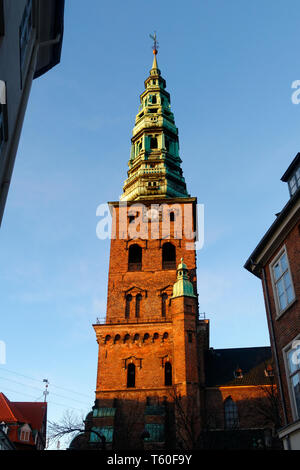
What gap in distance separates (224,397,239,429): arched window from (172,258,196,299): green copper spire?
7.81 m

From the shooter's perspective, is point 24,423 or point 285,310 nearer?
point 285,310

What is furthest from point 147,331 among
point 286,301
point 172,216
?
point 286,301

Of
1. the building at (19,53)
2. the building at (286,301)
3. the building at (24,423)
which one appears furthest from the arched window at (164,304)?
the building at (19,53)

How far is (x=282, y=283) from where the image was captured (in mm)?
13672

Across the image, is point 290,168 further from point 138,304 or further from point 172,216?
point 172,216

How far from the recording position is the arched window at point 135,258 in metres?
40.3

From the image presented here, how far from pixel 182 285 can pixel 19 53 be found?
26530 millimetres

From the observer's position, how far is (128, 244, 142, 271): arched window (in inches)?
1587

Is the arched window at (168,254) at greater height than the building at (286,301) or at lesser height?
greater

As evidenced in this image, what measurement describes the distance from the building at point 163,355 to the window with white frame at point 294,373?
1447cm

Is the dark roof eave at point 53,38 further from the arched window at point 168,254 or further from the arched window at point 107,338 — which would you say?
the arched window at point 168,254

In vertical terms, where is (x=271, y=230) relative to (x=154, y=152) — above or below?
below
